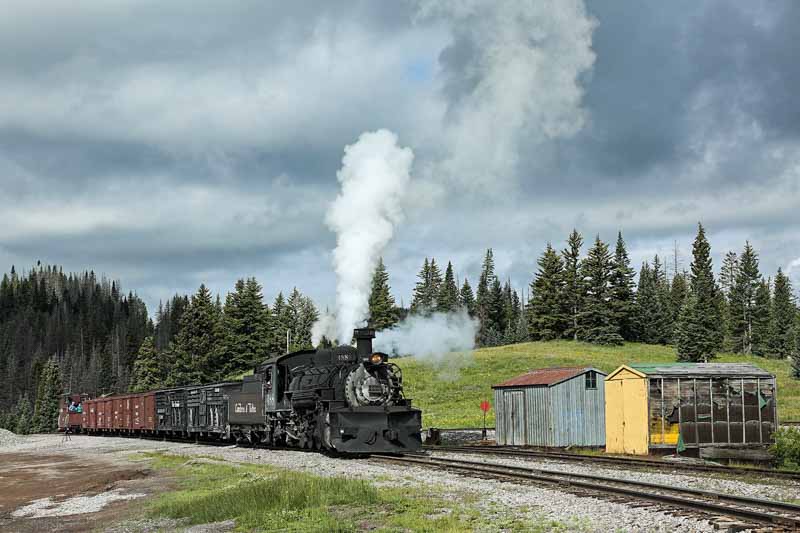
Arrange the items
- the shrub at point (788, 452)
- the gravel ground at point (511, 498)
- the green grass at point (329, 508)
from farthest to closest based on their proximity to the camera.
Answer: the shrub at point (788, 452) → the green grass at point (329, 508) → the gravel ground at point (511, 498)

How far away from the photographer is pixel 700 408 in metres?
28.2

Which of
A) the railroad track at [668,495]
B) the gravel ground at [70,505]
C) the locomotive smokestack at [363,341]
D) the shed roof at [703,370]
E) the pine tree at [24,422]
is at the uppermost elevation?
the locomotive smokestack at [363,341]

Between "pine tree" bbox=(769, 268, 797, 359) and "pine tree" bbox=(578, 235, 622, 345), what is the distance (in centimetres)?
2468

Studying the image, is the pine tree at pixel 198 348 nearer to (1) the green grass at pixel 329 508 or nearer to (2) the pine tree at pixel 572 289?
(2) the pine tree at pixel 572 289

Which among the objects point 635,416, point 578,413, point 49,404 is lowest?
point 49,404

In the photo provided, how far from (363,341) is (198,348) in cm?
6089

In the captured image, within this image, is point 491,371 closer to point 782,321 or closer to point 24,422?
point 782,321

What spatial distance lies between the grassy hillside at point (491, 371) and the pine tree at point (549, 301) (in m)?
3.73

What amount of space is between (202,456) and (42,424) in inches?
3379

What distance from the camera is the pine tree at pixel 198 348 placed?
84.4 m

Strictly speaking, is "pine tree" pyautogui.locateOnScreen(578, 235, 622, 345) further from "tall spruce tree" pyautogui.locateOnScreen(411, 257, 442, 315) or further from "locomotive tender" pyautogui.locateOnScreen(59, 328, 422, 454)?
"locomotive tender" pyautogui.locateOnScreen(59, 328, 422, 454)

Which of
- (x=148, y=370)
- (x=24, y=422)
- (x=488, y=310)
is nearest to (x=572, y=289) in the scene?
(x=488, y=310)

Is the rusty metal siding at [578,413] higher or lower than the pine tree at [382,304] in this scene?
lower

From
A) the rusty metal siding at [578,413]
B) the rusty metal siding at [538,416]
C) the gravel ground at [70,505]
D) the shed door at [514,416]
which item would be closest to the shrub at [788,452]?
the rusty metal siding at [578,413]
